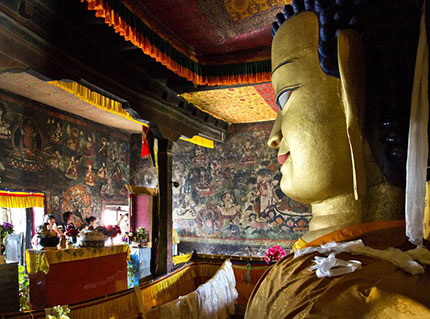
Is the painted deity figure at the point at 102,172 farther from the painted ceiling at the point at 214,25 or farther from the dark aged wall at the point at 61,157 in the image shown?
the painted ceiling at the point at 214,25

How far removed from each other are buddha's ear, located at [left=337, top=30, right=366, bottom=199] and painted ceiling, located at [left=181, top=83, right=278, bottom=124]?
16.0 feet

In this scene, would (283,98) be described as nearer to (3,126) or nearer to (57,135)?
(3,126)

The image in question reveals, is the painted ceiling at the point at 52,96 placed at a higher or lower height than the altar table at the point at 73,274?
higher

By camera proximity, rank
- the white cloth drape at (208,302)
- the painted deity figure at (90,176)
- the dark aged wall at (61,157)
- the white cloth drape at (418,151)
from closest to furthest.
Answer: the white cloth drape at (418,151) → the white cloth drape at (208,302) → the dark aged wall at (61,157) → the painted deity figure at (90,176)

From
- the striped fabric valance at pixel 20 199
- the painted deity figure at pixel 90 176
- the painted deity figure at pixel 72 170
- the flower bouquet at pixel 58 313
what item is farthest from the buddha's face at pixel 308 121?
the painted deity figure at pixel 90 176

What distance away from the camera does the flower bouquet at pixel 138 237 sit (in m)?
8.67

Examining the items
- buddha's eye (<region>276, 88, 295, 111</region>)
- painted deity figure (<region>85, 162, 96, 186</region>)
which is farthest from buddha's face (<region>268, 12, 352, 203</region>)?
painted deity figure (<region>85, 162, 96, 186</region>)

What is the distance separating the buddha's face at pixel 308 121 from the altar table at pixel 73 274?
184 inches

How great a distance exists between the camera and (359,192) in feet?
4.29

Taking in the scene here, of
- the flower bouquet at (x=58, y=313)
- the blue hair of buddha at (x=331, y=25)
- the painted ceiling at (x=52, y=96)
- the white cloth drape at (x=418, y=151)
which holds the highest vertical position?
the painted ceiling at (x=52, y=96)

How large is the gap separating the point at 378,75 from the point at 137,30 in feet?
10.4

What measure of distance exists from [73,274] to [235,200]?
19.3 ft

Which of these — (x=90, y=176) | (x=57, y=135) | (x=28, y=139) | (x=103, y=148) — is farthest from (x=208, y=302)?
(x=103, y=148)

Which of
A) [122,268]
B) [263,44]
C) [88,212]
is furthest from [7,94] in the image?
[263,44]
